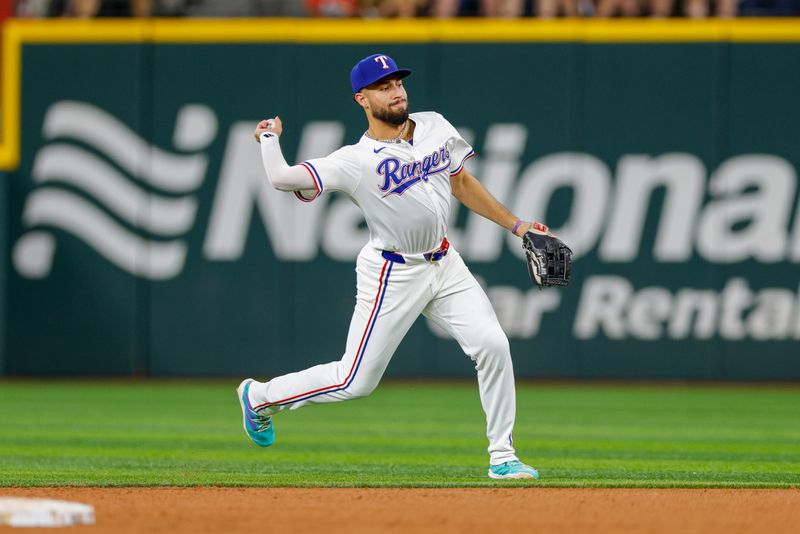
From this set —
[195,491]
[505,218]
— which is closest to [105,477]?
[195,491]

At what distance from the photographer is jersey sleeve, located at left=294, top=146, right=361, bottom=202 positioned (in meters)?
6.82

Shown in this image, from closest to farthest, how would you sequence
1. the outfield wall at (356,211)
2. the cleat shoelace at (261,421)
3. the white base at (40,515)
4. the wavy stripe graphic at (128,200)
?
the white base at (40,515)
the cleat shoelace at (261,421)
the outfield wall at (356,211)
the wavy stripe graphic at (128,200)

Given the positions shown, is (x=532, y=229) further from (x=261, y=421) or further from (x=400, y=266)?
(x=261, y=421)

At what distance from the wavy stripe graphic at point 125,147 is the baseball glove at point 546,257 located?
745 cm

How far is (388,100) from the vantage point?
7031 mm

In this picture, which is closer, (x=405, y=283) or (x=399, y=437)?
(x=405, y=283)

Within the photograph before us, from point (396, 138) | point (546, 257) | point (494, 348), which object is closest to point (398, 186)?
point (396, 138)

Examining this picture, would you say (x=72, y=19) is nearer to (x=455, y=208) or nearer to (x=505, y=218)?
(x=455, y=208)

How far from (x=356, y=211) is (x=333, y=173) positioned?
22.8ft

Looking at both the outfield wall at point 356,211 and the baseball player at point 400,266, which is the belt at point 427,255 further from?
the outfield wall at point 356,211

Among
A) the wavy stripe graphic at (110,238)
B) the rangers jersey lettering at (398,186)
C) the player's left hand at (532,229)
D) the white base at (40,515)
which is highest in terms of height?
the rangers jersey lettering at (398,186)

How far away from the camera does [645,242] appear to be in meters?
13.9

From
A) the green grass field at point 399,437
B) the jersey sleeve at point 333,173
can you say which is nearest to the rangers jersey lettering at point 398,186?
the jersey sleeve at point 333,173

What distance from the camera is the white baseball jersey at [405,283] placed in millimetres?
6961
